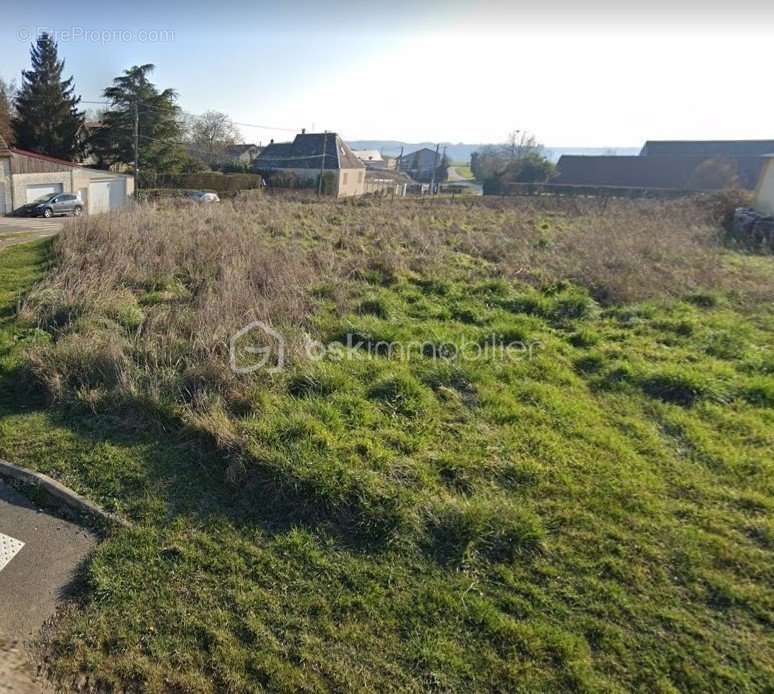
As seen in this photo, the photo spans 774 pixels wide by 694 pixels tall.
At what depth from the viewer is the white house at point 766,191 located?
19016mm

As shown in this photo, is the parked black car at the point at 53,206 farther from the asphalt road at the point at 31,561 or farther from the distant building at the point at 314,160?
the asphalt road at the point at 31,561

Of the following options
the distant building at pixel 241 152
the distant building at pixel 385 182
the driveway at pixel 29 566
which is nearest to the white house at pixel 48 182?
the distant building at pixel 241 152

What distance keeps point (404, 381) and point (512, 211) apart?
66.0 feet

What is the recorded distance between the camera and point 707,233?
14.5 metres

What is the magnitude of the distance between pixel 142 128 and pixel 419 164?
2511 inches

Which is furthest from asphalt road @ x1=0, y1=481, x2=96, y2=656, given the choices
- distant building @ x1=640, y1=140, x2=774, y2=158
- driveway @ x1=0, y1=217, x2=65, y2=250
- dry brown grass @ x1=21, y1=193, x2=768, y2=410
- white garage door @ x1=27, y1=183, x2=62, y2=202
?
distant building @ x1=640, y1=140, x2=774, y2=158

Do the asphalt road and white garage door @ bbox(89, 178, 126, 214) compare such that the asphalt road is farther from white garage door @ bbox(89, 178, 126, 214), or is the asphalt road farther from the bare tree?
the bare tree

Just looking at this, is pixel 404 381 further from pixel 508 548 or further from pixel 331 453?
pixel 508 548

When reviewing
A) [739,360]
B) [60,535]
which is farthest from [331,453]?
[739,360]

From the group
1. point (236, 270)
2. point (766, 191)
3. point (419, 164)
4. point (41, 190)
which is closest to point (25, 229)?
point (41, 190)

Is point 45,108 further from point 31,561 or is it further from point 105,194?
point 31,561

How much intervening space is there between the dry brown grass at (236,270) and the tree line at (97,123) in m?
25.4

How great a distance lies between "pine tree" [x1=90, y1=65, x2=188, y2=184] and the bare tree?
7726mm

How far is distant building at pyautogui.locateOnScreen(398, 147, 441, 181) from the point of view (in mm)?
79056
